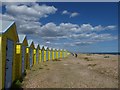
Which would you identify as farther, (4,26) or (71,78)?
(71,78)

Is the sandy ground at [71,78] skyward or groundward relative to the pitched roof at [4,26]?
groundward

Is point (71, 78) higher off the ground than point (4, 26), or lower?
lower

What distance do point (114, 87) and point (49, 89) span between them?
4059 millimetres

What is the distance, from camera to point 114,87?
13.5 metres

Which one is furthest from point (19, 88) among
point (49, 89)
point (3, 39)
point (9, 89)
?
point (3, 39)

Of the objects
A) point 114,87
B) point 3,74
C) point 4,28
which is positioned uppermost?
point 4,28

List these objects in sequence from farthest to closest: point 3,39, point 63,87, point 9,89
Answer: point 63,87 < point 9,89 < point 3,39

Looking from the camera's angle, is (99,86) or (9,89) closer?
(9,89)

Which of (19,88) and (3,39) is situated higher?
(3,39)

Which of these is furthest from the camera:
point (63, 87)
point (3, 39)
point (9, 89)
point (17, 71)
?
point (17, 71)

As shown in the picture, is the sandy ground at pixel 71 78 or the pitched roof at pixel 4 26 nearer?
the pitched roof at pixel 4 26

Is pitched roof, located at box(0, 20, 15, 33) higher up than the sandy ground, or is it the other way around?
pitched roof, located at box(0, 20, 15, 33)

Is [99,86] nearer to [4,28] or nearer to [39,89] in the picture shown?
[39,89]

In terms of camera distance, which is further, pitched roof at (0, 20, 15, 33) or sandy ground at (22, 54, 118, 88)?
sandy ground at (22, 54, 118, 88)
